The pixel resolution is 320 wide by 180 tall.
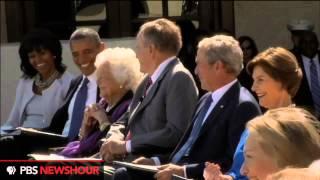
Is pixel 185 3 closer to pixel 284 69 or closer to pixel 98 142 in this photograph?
pixel 98 142

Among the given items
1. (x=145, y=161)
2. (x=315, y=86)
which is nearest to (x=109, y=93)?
(x=145, y=161)

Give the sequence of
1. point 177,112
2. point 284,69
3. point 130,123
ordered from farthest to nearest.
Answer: point 130,123, point 177,112, point 284,69

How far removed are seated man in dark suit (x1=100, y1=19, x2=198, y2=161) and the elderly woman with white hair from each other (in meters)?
0.22

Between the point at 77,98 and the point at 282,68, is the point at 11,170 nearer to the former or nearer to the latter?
the point at 77,98

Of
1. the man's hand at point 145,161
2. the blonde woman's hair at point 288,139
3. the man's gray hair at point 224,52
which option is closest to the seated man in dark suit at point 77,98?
the man's hand at point 145,161

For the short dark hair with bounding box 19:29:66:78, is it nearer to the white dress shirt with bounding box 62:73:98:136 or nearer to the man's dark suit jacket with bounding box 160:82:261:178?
the white dress shirt with bounding box 62:73:98:136

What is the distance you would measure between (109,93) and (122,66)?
7.4 inches

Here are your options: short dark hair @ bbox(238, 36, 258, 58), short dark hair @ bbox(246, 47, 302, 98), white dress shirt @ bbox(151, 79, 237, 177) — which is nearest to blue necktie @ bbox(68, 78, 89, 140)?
white dress shirt @ bbox(151, 79, 237, 177)

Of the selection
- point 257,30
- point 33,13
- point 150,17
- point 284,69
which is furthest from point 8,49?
point 284,69

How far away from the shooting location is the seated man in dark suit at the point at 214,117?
3.82 metres

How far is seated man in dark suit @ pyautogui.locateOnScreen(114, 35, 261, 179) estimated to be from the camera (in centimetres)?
382

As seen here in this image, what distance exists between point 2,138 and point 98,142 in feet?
3.23

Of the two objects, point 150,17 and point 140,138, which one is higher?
point 150,17

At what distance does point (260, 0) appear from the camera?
7.18 m
